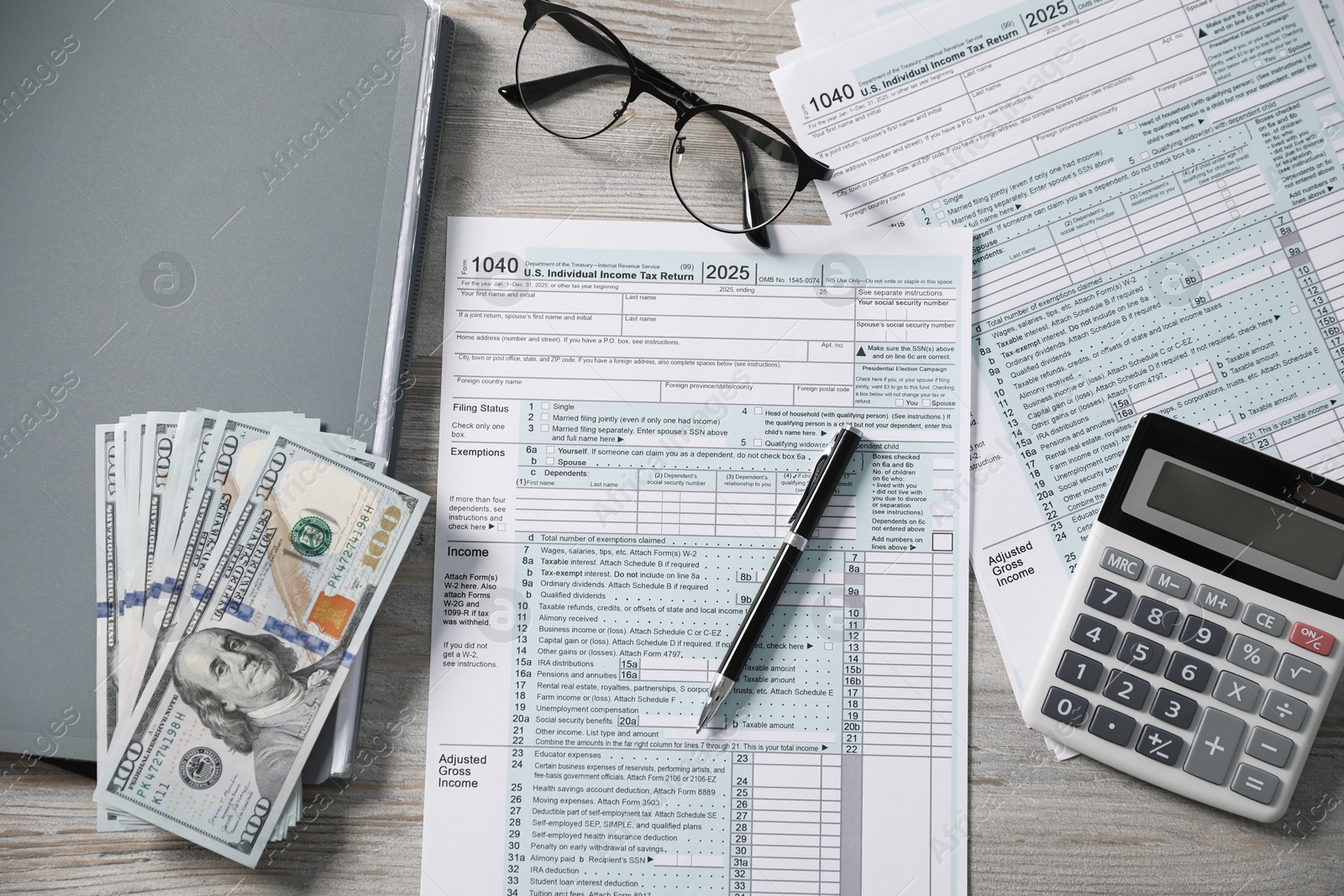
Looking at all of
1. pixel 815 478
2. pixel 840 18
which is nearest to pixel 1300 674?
pixel 815 478

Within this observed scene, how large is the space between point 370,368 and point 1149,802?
2.51 feet

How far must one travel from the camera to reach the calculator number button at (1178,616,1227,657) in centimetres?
65

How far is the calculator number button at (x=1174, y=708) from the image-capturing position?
64cm

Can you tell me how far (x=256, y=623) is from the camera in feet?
2.15

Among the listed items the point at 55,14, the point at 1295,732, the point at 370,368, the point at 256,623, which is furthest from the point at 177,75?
the point at 1295,732

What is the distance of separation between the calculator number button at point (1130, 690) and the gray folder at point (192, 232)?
2.08 feet

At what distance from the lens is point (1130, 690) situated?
2.13ft

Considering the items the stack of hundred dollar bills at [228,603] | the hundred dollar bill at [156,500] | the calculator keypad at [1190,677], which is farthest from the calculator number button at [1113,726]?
the hundred dollar bill at [156,500]

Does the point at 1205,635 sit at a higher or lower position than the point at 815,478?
lower

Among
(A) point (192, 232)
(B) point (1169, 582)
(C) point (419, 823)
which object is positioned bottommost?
(C) point (419, 823)

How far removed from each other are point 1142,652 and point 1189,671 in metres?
0.04

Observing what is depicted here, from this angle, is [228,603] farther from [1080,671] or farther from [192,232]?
[1080,671]

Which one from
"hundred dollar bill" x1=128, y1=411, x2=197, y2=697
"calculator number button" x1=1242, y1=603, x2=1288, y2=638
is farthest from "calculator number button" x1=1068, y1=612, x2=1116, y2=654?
"hundred dollar bill" x1=128, y1=411, x2=197, y2=697

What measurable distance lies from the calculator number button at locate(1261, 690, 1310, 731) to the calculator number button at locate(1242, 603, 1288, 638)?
0.16ft
